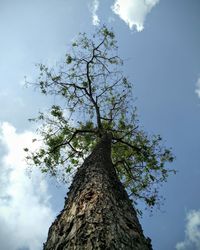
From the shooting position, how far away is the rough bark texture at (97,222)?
2.37 metres

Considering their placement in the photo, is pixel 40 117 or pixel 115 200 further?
pixel 40 117

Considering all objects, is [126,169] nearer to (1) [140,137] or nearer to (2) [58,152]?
(1) [140,137]

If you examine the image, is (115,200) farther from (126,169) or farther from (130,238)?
(126,169)

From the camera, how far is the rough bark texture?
7.78 feet

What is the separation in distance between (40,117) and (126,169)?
201 inches

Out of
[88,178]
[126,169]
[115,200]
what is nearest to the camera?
[115,200]

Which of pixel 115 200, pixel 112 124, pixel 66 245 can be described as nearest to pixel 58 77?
pixel 112 124

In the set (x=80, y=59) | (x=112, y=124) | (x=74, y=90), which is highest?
(x=80, y=59)

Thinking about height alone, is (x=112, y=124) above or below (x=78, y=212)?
above

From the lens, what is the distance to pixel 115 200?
138 inches

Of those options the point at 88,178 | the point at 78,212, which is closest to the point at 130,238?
the point at 78,212

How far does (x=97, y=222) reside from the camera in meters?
2.69

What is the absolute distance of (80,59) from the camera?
41.4 feet

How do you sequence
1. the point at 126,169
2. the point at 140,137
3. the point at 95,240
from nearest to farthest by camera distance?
the point at 95,240 < the point at 126,169 < the point at 140,137
